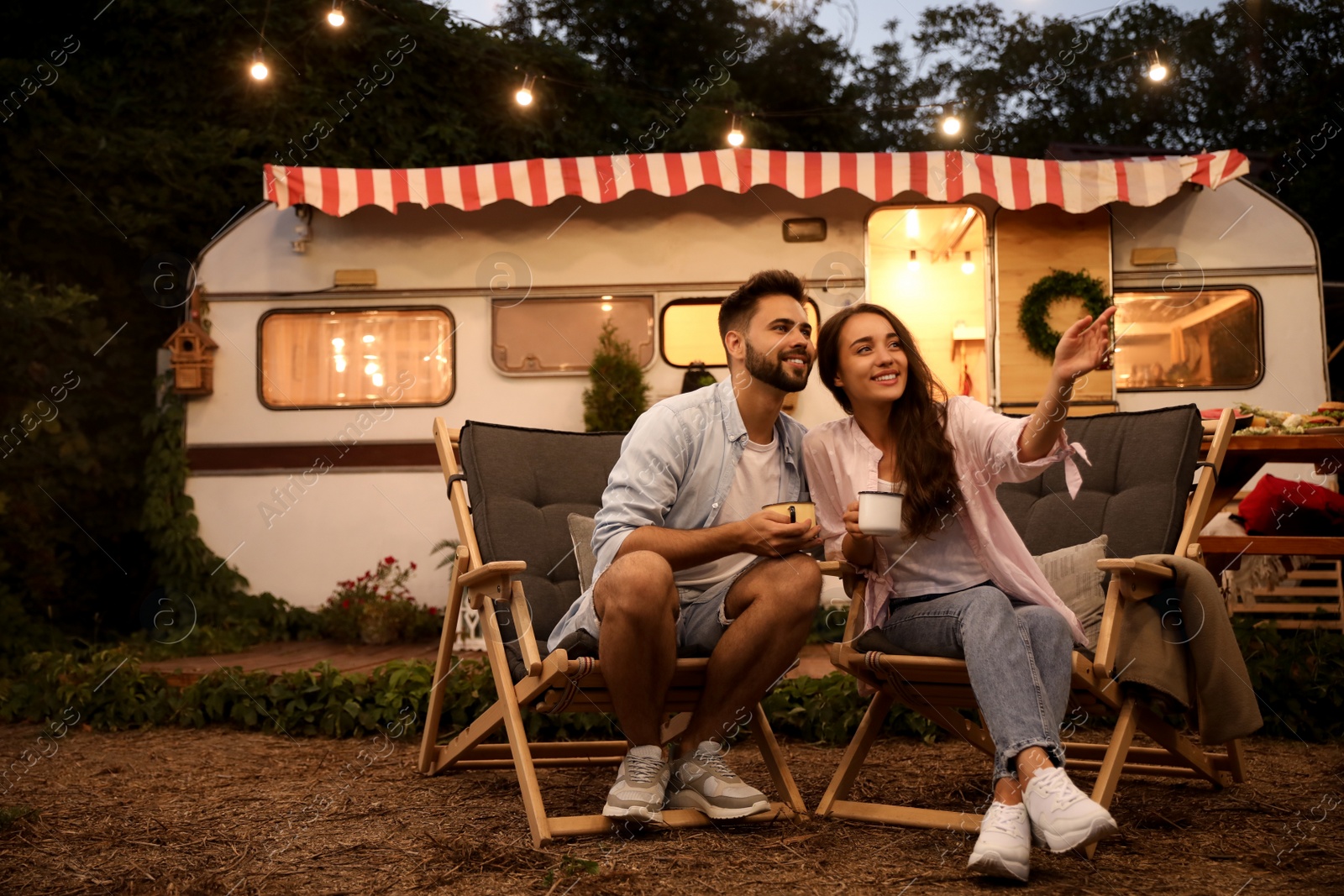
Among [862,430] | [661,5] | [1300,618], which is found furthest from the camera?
[661,5]

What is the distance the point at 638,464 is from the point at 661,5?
45.9ft

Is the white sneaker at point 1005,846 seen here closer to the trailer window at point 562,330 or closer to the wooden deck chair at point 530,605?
the wooden deck chair at point 530,605

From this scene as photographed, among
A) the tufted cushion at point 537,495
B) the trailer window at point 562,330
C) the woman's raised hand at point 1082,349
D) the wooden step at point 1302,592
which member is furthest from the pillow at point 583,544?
the wooden step at point 1302,592

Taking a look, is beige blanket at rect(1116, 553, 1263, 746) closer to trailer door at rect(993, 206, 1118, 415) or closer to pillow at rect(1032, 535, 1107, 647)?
pillow at rect(1032, 535, 1107, 647)

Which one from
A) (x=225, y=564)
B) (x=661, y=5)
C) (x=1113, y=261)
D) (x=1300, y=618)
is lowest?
(x=1300, y=618)

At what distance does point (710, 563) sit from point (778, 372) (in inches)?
20.8

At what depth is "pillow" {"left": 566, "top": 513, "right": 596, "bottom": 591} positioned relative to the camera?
10.5ft

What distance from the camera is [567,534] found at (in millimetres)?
3398

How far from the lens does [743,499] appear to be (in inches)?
112

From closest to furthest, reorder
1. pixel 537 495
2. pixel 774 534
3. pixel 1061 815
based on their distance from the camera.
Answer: pixel 1061 815
pixel 774 534
pixel 537 495

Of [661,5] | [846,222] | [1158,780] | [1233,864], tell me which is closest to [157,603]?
[846,222]

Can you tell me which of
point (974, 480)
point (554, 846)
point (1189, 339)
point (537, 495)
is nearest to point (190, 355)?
point (537, 495)

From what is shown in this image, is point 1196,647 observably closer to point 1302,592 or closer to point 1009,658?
point 1009,658

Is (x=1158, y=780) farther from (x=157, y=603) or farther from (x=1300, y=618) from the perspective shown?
(x=157, y=603)
